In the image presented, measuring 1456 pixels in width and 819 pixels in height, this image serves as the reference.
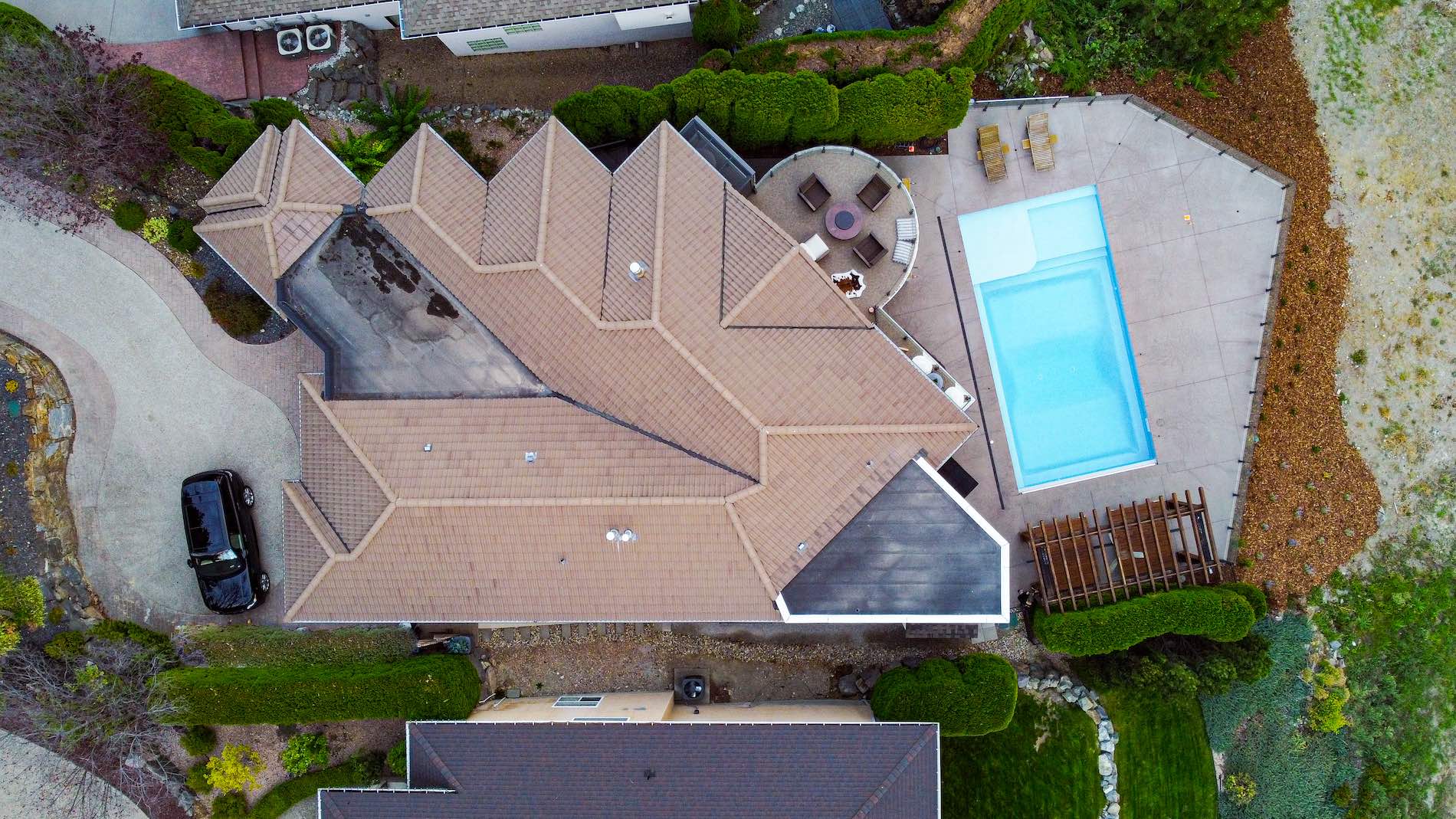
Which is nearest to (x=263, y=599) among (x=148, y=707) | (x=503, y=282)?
(x=148, y=707)

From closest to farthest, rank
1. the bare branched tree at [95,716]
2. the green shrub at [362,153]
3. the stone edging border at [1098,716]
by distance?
the bare branched tree at [95,716] → the green shrub at [362,153] → the stone edging border at [1098,716]

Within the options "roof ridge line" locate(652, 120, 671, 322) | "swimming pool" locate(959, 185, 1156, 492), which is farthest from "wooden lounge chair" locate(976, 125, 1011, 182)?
"roof ridge line" locate(652, 120, 671, 322)

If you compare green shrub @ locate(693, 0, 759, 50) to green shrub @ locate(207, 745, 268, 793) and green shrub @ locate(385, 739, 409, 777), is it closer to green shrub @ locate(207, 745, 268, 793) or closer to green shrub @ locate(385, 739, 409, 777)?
green shrub @ locate(385, 739, 409, 777)

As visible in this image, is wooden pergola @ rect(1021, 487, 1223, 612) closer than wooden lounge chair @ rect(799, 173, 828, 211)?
No

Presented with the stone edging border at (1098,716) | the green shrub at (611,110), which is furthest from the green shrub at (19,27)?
the stone edging border at (1098,716)

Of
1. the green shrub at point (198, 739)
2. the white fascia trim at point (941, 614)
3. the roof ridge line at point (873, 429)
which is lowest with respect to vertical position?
the green shrub at point (198, 739)

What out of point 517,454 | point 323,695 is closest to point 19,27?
point 517,454

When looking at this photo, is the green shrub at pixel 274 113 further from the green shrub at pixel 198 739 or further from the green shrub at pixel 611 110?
the green shrub at pixel 198 739
